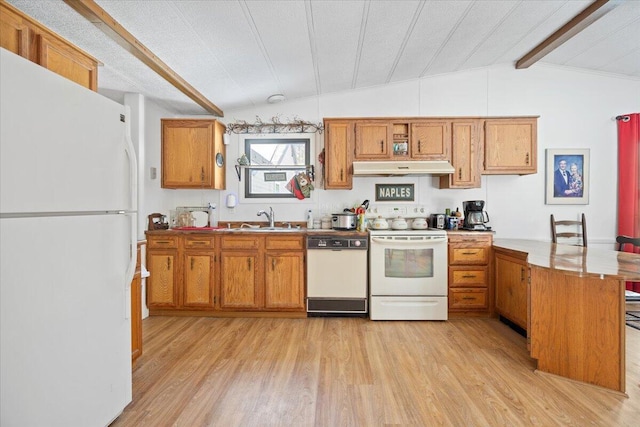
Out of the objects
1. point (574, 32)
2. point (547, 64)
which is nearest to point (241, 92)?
point (574, 32)

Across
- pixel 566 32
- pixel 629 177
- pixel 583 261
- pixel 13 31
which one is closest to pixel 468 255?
pixel 583 261

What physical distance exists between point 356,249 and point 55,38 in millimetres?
2876

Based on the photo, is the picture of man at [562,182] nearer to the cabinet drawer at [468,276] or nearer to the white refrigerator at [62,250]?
the cabinet drawer at [468,276]

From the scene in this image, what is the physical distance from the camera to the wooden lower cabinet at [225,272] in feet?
11.3

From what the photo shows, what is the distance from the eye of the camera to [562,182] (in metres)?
3.88

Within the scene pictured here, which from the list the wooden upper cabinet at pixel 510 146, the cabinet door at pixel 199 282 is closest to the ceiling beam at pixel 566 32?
the wooden upper cabinet at pixel 510 146

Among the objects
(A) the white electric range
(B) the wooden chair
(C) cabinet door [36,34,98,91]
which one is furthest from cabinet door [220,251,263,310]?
(B) the wooden chair

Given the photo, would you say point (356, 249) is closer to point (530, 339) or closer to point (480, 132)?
point (530, 339)

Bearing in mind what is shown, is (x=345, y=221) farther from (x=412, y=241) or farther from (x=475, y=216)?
(x=475, y=216)

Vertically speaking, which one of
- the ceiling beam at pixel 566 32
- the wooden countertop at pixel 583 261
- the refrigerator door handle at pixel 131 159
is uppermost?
the ceiling beam at pixel 566 32

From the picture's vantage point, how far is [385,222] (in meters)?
3.73

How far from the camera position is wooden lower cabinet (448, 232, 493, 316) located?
3.43m

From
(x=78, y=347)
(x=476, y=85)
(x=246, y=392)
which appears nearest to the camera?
(x=78, y=347)

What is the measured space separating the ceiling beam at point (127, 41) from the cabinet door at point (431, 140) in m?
2.54
